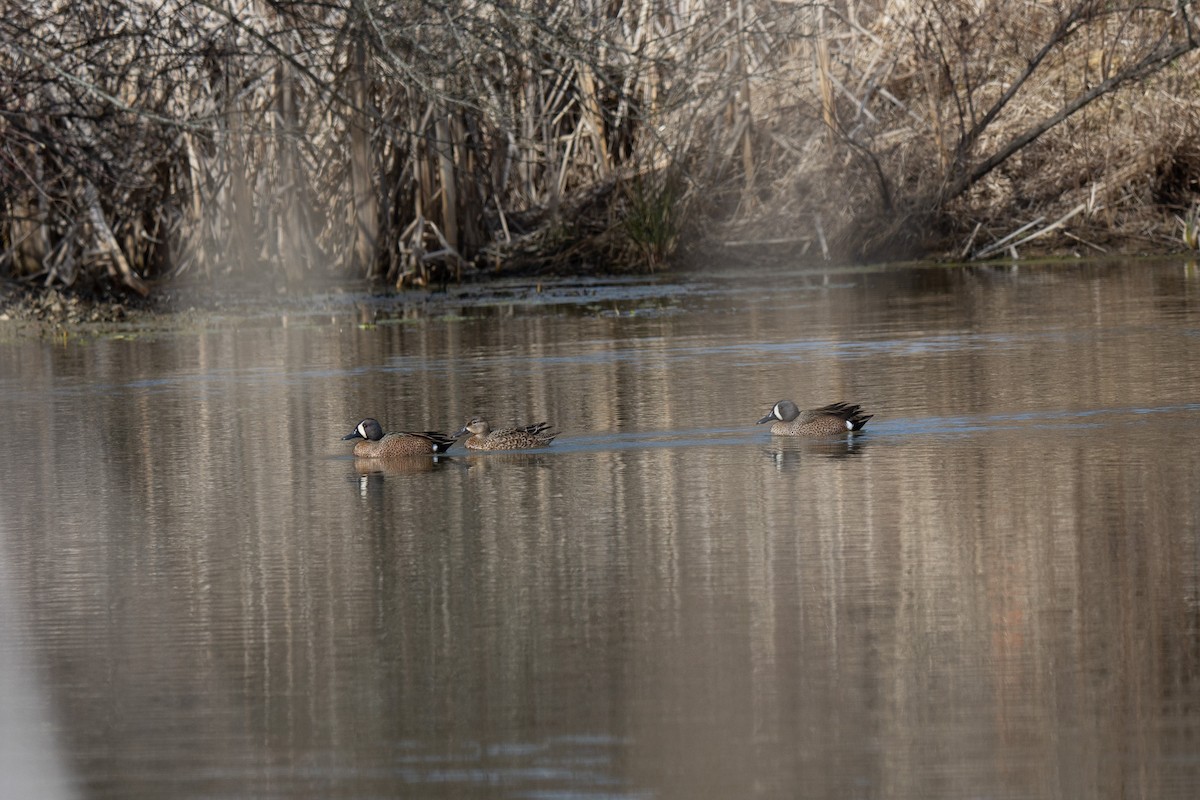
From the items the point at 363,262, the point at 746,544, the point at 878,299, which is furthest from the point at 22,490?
the point at 363,262

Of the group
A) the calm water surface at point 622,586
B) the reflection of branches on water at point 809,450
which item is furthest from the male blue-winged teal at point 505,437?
the reflection of branches on water at point 809,450

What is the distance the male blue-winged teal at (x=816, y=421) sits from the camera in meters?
10.3

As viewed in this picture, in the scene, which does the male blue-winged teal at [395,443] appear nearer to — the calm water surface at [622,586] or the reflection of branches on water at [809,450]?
the calm water surface at [622,586]

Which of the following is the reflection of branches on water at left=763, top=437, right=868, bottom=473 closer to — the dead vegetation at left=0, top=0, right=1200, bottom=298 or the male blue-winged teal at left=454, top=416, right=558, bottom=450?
the male blue-winged teal at left=454, top=416, right=558, bottom=450

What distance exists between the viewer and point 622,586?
689 cm

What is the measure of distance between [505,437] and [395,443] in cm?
54

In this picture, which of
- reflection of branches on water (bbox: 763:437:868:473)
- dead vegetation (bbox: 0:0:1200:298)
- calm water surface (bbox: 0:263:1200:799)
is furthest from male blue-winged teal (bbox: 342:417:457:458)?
dead vegetation (bbox: 0:0:1200:298)

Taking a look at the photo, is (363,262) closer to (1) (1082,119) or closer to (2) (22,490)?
(1) (1082,119)

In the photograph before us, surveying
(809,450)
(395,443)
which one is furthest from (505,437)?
(809,450)

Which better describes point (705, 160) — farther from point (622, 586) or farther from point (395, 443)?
point (622, 586)

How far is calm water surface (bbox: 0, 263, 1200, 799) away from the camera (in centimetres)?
499

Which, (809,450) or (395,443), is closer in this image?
(809,450)

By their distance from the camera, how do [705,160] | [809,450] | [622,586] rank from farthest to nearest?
[705,160] → [809,450] → [622,586]

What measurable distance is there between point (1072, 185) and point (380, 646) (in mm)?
19444
